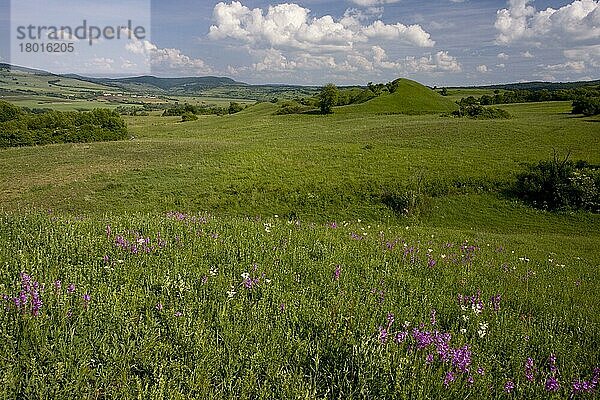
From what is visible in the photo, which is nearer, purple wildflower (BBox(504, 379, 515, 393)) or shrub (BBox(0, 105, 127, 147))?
purple wildflower (BBox(504, 379, 515, 393))

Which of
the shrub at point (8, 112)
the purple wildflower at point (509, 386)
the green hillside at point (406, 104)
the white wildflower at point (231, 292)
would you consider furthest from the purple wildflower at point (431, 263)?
the green hillside at point (406, 104)

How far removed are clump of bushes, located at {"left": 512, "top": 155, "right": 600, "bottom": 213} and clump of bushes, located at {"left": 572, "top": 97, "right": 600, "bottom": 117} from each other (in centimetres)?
4312

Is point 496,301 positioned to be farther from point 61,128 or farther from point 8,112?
point 8,112

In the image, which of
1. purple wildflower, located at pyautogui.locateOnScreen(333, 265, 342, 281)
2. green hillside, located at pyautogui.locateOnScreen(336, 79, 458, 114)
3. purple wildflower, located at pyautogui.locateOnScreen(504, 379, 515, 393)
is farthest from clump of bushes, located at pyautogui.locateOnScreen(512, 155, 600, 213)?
green hillside, located at pyautogui.locateOnScreen(336, 79, 458, 114)

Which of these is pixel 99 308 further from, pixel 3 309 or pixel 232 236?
pixel 232 236

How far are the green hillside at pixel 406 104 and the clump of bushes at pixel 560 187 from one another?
72.6 m

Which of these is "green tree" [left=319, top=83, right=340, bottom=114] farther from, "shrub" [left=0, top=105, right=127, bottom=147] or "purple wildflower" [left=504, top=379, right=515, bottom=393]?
"purple wildflower" [left=504, top=379, right=515, bottom=393]

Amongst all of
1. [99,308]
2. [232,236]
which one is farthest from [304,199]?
[99,308]

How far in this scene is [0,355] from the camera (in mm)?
3381

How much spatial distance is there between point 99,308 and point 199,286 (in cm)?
134

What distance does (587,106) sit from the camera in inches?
2640

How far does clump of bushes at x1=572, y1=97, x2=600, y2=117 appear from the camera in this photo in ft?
213

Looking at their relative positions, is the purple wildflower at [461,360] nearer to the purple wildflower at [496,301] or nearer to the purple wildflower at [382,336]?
the purple wildflower at [382,336]

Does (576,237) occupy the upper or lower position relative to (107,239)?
lower
